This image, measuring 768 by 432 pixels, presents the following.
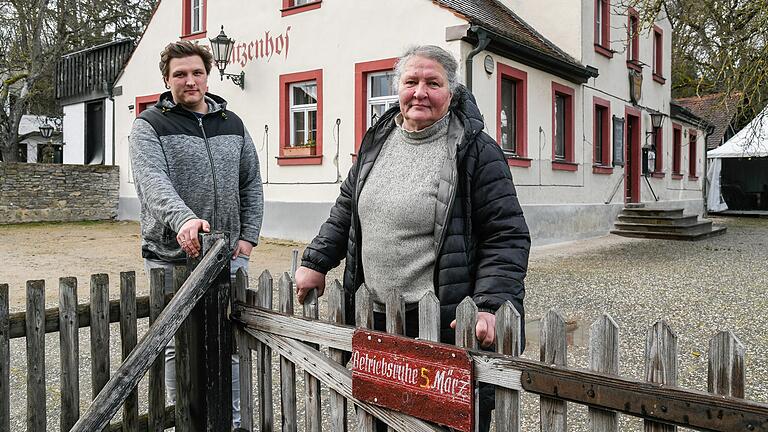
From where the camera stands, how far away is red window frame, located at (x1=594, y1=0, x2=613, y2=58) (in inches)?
594

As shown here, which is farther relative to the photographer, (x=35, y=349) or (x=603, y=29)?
(x=603, y=29)

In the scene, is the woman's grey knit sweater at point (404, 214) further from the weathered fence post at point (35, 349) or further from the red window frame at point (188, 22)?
the red window frame at point (188, 22)

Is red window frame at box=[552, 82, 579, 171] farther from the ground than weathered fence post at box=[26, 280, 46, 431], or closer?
farther from the ground

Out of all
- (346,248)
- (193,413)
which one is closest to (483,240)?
(346,248)

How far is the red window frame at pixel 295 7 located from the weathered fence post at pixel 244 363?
34.8 feet

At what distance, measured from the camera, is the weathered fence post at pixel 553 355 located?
2.05m

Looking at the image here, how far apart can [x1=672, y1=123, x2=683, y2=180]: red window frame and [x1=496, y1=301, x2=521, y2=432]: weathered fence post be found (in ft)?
66.6

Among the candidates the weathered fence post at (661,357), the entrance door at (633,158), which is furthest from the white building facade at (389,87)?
the weathered fence post at (661,357)

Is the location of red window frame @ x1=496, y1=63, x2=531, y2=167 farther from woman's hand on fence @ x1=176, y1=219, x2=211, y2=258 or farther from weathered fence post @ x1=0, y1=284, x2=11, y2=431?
weathered fence post @ x1=0, y1=284, x2=11, y2=431

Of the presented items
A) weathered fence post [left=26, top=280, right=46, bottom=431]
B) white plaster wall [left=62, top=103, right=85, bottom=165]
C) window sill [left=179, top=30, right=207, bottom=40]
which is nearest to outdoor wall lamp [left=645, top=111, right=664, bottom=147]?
window sill [left=179, top=30, right=207, bottom=40]

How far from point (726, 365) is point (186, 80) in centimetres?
238

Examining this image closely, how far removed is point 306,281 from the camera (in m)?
A: 2.81

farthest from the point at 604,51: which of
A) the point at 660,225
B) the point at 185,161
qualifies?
the point at 185,161

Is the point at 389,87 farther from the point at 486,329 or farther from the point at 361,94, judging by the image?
the point at 486,329
